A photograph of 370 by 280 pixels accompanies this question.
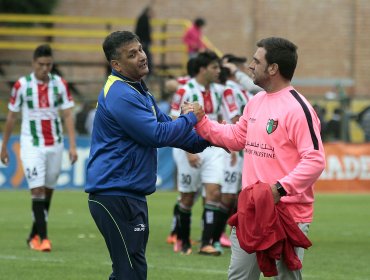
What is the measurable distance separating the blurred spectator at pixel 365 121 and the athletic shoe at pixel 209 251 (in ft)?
42.6

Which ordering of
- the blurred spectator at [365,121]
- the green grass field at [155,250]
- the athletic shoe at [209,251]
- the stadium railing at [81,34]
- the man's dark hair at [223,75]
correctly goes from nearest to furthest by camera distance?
the green grass field at [155,250]
the athletic shoe at [209,251]
the man's dark hair at [223,75]
the blurred spectator at [365,121]
the stadium railing at [81,34]

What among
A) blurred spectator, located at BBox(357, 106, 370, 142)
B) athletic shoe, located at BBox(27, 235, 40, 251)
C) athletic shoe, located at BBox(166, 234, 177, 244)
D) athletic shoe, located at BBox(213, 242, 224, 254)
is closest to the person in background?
athletic shoe, located at BBox(213, 242, 224, 254)

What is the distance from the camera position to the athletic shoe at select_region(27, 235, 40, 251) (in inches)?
512

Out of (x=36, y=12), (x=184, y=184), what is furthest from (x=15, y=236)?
(x=36, y=12)

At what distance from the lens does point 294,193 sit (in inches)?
280

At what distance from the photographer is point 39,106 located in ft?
43.2

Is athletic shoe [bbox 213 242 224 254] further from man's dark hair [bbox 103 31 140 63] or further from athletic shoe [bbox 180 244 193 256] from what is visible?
man's dark hair [bbox 103 31 140 63]

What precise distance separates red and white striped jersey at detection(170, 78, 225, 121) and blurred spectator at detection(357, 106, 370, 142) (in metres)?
12.5

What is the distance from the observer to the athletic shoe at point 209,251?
12633mm

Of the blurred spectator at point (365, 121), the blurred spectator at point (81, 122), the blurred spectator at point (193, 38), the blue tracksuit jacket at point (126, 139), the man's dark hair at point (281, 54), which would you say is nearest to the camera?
the blue tracksuit jacket at point (126, 139)

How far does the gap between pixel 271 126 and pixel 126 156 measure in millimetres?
1039

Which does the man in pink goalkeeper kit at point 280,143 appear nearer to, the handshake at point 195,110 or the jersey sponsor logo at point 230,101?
the handshake at point 195,110

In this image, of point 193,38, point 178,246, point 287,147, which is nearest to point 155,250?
point 178,246

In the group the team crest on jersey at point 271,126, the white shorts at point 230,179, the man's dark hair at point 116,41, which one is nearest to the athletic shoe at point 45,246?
the white shorts at point 230,179
